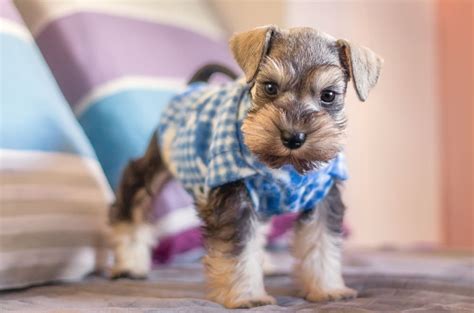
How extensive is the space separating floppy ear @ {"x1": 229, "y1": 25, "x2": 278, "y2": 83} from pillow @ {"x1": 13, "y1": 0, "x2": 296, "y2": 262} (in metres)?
0.77

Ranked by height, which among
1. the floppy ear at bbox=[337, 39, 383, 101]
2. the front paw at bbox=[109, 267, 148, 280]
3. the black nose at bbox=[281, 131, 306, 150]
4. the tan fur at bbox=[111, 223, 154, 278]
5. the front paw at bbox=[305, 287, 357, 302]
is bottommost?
the front paw at bbox=[305, 287, 357, 302]

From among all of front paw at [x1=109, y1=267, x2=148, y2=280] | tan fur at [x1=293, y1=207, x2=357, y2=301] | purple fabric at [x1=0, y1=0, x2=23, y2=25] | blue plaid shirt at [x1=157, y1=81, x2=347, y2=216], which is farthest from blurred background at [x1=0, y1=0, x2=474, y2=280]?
tan fur at [x1=293, y1=207, x2=357, y2=301]

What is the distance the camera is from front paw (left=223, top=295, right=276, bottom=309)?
1456 mm

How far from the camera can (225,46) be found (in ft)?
9.14

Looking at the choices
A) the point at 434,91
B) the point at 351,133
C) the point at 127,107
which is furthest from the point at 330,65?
the point at 434,91

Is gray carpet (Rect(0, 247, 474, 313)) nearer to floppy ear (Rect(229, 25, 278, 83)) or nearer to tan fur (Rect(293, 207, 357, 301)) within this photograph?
tan fur (Rect(293, 207, 357, 301))

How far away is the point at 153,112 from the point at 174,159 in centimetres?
49

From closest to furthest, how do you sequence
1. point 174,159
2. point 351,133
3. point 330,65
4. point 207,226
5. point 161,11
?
point 330,65 < point 207,226 < point 174,159 < point 161,11 < point 351,133

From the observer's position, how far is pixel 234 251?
150cm

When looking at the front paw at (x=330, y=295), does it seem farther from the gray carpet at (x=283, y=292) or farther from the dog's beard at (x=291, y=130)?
the dog's beard at (x=291, y=130)

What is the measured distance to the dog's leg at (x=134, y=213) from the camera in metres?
1.96

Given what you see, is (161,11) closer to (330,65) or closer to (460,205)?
(330,65)

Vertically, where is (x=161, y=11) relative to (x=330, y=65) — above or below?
above

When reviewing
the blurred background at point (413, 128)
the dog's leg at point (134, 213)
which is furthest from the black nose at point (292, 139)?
the blurred background at point (413, 128)
